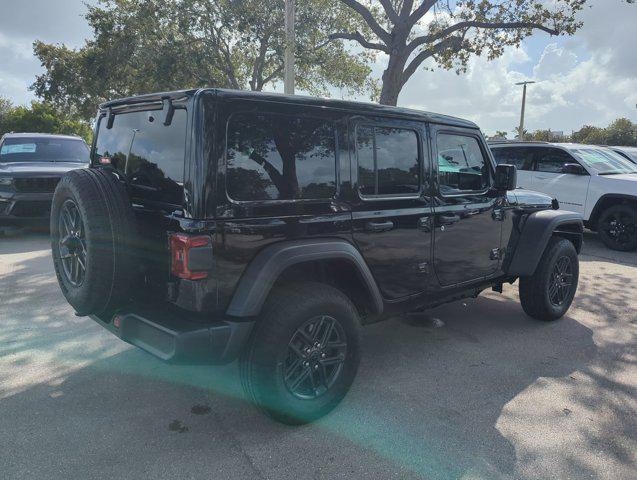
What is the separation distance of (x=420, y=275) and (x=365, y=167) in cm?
92

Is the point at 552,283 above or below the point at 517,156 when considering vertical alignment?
below

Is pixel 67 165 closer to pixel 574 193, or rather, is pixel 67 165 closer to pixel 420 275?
pixel 420 275

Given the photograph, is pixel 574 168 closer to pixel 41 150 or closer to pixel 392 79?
pixel 392 79

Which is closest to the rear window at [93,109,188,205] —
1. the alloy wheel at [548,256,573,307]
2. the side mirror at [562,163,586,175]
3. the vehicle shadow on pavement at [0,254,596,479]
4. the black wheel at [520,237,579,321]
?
the vehicle shadow on pavement at [0,254,596,479]

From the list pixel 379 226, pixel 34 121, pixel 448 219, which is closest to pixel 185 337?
pixel 379 226

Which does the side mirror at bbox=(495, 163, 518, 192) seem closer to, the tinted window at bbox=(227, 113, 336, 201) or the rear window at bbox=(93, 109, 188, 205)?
the tinted window at bbox=(227, 113, 336, 201)

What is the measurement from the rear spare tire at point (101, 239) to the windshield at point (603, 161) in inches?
334

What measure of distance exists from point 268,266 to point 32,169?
695cm

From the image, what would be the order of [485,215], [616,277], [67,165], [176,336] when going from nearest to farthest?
[176,336], [485,215], [616,277], [67,165]

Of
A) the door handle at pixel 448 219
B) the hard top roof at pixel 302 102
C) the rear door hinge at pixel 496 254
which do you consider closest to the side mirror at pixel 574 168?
the rear door hinge at pixel 496 254

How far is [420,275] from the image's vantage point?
3533mm

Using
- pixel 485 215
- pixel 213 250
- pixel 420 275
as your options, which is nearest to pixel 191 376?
pixel 213 250

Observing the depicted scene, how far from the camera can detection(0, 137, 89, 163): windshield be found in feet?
28.3

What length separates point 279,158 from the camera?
2.75 m
